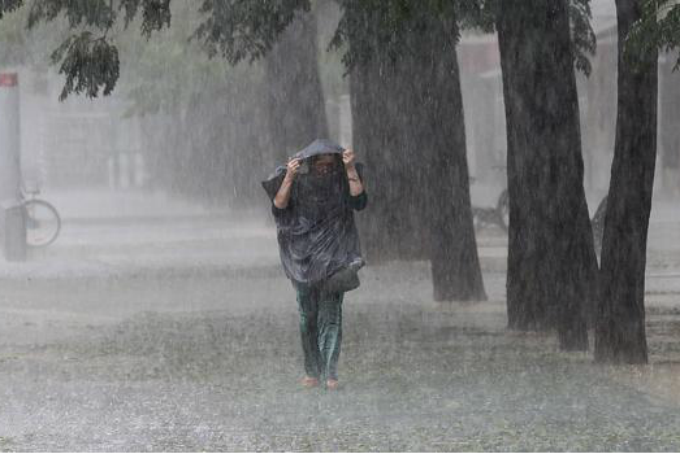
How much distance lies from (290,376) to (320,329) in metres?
0.84

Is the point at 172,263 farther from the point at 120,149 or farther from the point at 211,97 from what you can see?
the point at 120,149

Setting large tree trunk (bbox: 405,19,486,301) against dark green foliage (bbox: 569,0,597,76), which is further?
large tree trunk (bbox: 405,19,486,301)

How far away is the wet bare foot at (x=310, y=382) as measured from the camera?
11.9 metres

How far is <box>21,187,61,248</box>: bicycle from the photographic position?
2928 centimetres

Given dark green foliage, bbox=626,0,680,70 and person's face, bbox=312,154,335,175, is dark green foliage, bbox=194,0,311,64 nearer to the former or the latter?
person's face, bbox=312,154,335,175

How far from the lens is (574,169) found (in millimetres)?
14398

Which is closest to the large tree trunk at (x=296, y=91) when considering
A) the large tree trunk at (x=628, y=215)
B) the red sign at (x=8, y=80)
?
the red sign at (x=8, y=80)

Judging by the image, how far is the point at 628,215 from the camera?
42.1 ft

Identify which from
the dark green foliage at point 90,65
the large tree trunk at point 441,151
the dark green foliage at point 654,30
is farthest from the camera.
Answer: the large tree trunk at point 441,151

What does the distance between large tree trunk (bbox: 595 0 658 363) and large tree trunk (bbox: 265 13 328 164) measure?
48.3 feet

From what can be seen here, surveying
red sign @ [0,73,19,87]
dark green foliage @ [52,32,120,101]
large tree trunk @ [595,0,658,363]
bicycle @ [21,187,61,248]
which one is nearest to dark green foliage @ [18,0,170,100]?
dark green foliage @ [52,32,120,101]

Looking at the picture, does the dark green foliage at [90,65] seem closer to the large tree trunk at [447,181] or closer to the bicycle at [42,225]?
the large tree trunk at [447,181]

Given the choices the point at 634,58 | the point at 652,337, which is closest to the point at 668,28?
the point at 634,58

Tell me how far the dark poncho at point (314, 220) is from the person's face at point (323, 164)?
0.03 meters
